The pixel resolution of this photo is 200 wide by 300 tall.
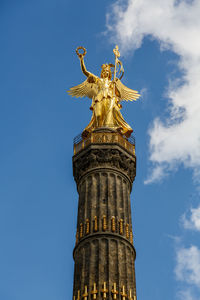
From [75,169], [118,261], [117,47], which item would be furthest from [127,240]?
[117,47]

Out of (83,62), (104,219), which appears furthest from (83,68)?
(104,219)

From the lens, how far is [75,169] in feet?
121

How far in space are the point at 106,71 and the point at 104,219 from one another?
52.3 feet

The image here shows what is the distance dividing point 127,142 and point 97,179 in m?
4.52

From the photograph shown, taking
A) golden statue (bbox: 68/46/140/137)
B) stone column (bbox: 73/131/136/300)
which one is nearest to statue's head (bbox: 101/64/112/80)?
golden statue (bbox: 68/46/140/137)

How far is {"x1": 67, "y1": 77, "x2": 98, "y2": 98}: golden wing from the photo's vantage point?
42844mm

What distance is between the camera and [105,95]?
40.8m

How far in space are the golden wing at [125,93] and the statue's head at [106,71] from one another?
2.72 ft

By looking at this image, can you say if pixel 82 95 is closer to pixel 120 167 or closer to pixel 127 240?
pixel 120 167

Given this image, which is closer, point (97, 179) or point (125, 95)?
point (97, 179)

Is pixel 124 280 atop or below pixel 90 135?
below

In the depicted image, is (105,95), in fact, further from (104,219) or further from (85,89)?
(104,219)

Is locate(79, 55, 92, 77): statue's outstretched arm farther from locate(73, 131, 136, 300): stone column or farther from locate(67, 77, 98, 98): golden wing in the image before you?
locate(73, 131, 136, 300): stone column

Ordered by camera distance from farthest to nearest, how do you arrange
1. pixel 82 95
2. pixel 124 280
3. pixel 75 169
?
pixel 82 95, pixel 75 169, pixel 124 280
